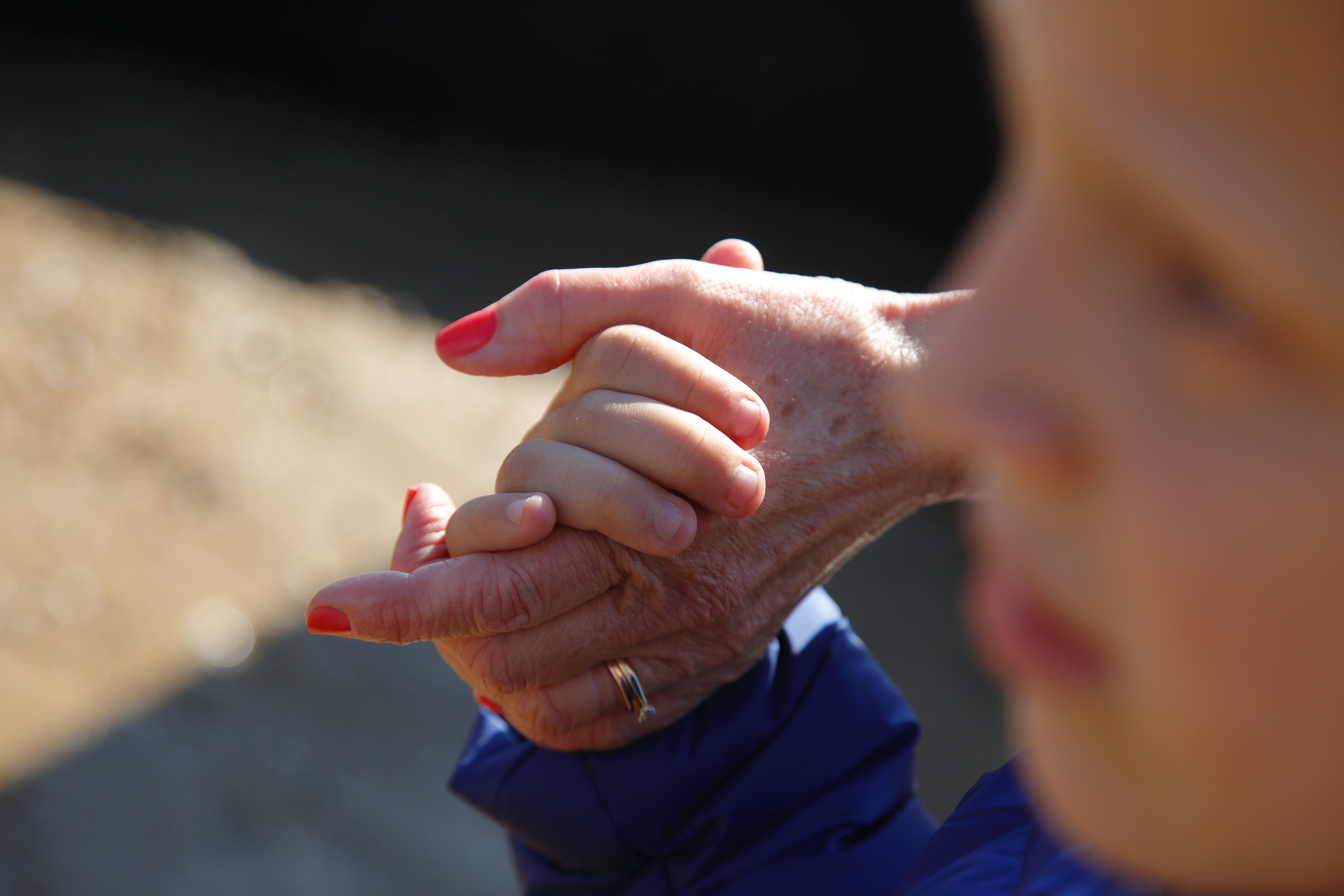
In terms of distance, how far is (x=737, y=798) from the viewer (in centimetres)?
84

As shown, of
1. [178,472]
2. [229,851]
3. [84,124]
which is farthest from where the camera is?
[84,124]

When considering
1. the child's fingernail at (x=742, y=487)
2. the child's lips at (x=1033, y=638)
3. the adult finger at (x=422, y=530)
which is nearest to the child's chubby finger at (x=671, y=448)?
the child's fingernail at (x=742, y=487)

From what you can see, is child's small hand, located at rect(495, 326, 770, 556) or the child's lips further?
child's small hand, located at rect(495, 326, 770, 556)

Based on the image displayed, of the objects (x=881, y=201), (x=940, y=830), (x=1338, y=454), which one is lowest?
(x=940, y=830)

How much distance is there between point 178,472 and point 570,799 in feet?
7.19

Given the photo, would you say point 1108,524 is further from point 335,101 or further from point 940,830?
point 335,101

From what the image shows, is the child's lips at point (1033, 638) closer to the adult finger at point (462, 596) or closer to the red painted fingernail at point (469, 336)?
the adult finger at point (462, 596)

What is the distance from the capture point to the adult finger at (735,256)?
0.97 m

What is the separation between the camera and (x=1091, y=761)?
35 cm

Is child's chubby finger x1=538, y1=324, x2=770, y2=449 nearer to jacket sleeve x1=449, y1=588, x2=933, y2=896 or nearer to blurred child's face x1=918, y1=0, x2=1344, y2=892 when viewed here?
jacket sleeve x1=449, y1=588, x2=933, y2=896

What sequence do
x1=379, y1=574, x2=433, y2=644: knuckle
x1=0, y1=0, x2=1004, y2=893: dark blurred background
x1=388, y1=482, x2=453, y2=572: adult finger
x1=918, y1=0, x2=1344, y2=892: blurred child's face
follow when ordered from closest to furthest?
x1=918, y1=0, x2=1344, y2=892: blurred child's face
x1=379, y1=574, x2=433, y2=644: knuckle
x1=388, y1=482, x2=453, y2=572: adult finger
x1=0, y1=0, x2=1004, y2=893: dark blurred background

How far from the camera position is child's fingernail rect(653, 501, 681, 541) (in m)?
0.78

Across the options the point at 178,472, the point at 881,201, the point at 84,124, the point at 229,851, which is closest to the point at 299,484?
the point at 178,472

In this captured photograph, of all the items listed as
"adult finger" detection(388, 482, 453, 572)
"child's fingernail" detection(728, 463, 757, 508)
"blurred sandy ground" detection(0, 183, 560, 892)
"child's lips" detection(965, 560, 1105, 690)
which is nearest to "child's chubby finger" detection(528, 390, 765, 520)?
"child's fingernail" detection(728, 463, 757, 508)
